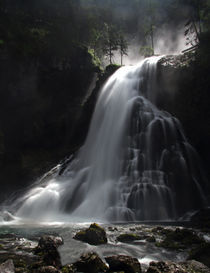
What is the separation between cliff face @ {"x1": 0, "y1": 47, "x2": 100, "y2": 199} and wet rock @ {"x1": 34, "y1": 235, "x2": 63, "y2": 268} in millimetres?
18152

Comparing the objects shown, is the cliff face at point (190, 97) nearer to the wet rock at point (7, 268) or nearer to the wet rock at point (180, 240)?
the wet rock at point (180, 240)

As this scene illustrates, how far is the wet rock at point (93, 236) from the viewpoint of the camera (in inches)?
449

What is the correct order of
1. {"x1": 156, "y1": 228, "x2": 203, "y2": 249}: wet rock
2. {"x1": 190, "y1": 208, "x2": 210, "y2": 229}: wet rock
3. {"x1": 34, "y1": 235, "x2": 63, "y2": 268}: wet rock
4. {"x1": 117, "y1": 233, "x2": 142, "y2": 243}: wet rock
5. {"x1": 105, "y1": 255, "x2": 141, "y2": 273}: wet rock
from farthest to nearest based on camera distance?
{"x1": 190, "y1": 208, "x2": 210, "y2": 229}: wet rock → {"x1": 117, "y1": 233, "x2": 142, "y2": 243}: wet rock → {"x1": 156, "y1": 228, "x2": 203, "y2": 249}: wet rock → {"x1": 34, "y1": 235, "x2": 63, "y2": 268}: wet rock → {"x1": 105, "y1": 255, "x2": 141, "y2": 273}: wet rock

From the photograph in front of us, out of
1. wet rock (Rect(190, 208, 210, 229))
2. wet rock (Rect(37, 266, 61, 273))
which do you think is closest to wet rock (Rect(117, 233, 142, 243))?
wet rock (Rect(190, 208, 210, 229))

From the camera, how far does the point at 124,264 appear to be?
26.8ft

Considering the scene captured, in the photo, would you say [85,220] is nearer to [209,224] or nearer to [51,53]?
[209,224]

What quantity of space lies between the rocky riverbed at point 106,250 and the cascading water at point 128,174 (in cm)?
382

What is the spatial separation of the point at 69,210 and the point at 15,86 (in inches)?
698

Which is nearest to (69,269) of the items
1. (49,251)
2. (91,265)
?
(91,265)

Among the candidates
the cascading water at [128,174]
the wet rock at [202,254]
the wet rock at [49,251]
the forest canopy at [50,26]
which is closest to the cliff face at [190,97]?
the cascading water at [128,174]

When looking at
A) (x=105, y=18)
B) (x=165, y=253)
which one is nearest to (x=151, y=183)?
(x=165, y=253)

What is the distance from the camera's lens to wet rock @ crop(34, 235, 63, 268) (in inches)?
336

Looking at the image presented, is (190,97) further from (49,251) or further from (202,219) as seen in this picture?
(49,251)

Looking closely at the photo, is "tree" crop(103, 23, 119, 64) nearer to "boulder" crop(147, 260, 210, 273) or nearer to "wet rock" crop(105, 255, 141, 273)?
"wet rock" crop(105, 255, 141, 273)
